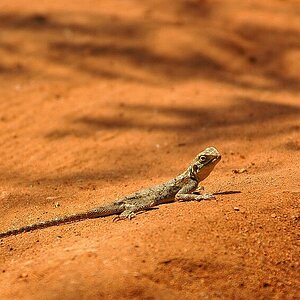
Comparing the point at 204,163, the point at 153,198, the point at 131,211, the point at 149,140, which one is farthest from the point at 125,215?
the point at 149,140

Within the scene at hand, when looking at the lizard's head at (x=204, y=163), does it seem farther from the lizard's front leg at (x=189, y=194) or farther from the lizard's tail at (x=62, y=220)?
the lizard's tail at (x=62, y=220)

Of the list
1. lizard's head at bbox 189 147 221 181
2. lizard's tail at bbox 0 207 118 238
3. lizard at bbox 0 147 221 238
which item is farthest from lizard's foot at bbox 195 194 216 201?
lizard's tail at bbox 0 207 118 238

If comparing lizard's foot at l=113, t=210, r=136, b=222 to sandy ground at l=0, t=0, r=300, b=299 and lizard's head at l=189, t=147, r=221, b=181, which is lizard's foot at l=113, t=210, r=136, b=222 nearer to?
sandy ground at l=0, t=0, r=300, b=299

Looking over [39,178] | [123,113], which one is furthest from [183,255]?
[123,113]

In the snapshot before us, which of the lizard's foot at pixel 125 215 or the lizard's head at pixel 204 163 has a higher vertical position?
the lizard's head at pixel 204 163

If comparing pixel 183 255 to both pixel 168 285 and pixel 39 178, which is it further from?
pixel 39 178

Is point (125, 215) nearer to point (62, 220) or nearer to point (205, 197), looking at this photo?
point (62, 220)

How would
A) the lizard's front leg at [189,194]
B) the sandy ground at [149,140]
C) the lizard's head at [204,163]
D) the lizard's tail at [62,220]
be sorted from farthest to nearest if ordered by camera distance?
the lizard's head at [204,163], the lizard's front leg at [189,194], the lizard's tail at [62,220], the sandy ground at [149,140]

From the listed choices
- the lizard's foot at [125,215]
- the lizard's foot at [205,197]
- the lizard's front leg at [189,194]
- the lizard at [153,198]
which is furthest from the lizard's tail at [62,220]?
the lizard's foot at [205,197]
